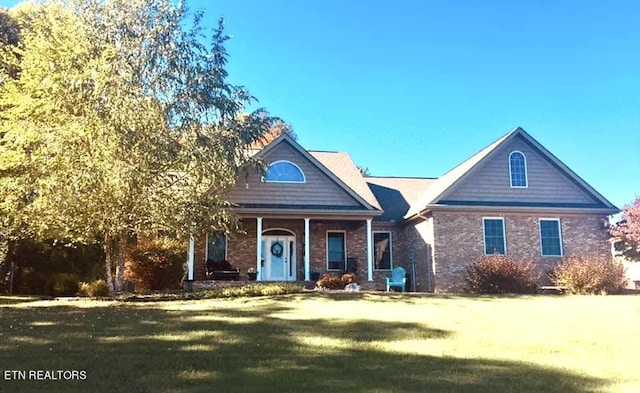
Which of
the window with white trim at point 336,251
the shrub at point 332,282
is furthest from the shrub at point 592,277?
the window with white trim at point 336,251

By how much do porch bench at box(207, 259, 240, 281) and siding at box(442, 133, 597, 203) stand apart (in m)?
9.20

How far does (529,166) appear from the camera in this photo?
2238 centimetres

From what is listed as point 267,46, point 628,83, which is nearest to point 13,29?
point 267,46

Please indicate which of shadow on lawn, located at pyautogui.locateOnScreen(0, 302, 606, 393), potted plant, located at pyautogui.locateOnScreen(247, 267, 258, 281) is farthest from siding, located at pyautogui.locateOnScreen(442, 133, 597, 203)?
shadow on lawn, located at pyautogui.locateOnScreen(0, 302, 606, 393)

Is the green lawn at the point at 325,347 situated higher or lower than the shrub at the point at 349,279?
lower

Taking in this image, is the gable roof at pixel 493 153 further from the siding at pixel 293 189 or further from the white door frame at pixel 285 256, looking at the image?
the white door frame at pixel 285 256

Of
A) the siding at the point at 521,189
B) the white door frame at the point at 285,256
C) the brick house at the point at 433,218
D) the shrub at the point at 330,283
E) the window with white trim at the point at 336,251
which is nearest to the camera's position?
the shrub at the point at 330,283

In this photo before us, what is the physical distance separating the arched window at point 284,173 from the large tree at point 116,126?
461 cm

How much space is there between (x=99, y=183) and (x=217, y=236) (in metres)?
6.83

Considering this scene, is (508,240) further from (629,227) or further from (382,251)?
(382,251)

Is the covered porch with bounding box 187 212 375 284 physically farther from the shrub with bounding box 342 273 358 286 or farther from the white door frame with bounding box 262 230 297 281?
the shrub with bounding box 342 273 358 286

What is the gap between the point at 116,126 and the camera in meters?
13.9

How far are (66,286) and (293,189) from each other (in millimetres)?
8815

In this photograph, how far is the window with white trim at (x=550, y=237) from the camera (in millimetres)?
21641
